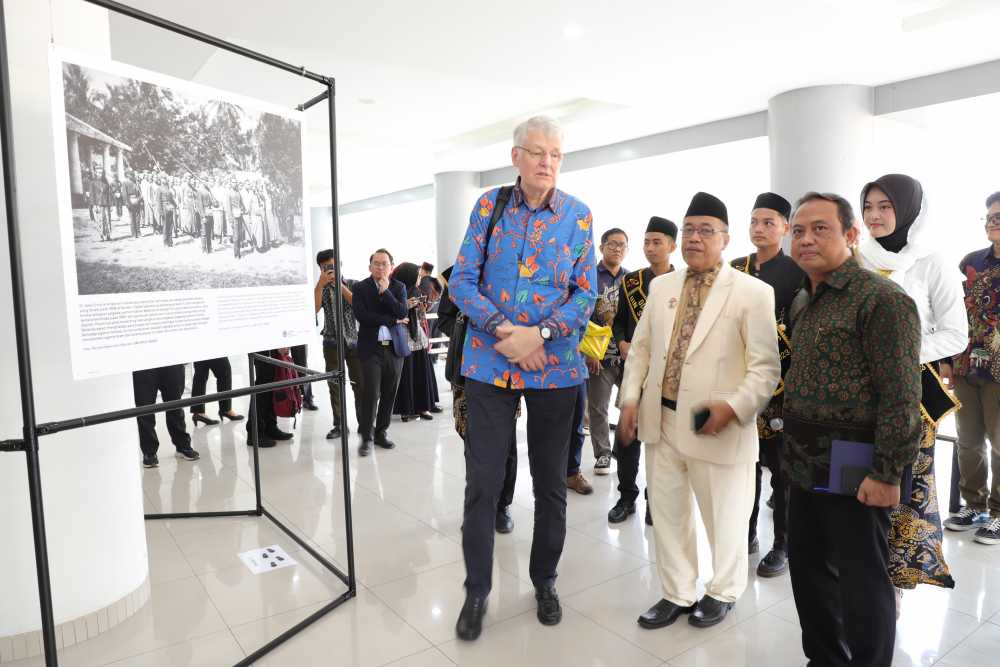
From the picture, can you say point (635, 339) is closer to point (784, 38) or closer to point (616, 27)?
point (616, 27)

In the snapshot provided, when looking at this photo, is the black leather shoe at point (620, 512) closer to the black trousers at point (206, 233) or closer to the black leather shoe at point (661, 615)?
the black leather shoe at point (661, 615)

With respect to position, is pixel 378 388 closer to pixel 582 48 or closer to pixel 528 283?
pixel 528 283

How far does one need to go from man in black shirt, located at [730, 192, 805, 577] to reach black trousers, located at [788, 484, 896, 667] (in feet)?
2.81

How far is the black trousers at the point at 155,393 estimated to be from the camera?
4.62m

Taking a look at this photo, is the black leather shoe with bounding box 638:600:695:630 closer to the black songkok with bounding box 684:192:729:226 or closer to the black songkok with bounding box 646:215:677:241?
the black songkok with bounding box 684:192:729:226

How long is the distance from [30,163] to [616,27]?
4.17m

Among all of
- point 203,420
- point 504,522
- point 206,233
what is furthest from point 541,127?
point 203,420

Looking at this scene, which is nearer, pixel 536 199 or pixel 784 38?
pixel 536 199

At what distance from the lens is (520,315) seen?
2289 mm

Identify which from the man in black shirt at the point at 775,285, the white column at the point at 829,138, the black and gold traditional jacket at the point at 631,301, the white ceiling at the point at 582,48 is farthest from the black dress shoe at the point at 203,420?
the white column at the point at 829,138

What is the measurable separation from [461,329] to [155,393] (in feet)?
10.7

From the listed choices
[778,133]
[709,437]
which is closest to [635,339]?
[709,437]

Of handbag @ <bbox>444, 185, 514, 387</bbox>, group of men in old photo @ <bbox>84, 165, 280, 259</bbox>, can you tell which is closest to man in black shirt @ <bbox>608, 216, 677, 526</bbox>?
handbag @ <bbox>444, 185, 514, 387</bbox>

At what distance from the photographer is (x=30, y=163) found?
7.19 feet
